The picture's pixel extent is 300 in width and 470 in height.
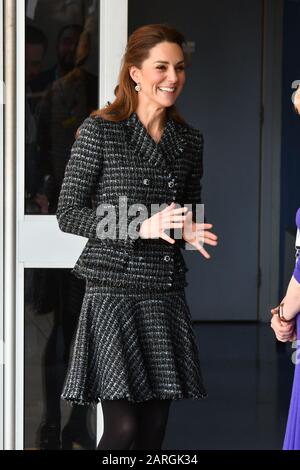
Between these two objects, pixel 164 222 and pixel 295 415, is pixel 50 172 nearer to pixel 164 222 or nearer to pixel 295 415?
pixel 164 222

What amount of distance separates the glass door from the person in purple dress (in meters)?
1.05

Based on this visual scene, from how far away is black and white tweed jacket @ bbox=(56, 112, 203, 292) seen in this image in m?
2.89

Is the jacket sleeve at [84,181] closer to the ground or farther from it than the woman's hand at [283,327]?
farther from it

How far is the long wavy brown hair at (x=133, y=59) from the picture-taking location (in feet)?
9.64

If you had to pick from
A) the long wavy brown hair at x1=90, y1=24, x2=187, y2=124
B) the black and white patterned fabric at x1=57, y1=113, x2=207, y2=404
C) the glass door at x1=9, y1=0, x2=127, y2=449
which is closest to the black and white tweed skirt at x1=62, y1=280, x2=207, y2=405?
the black and white patterned fabric at x1=57, y1=113, x2=207, y2=404

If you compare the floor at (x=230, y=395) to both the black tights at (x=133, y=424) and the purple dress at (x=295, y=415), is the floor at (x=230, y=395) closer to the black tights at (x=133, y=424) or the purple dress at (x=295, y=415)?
the black tights at (x=133, y=424)

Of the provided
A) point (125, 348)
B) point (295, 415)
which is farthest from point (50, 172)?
point (295, 415)

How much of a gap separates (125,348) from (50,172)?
38.8 inches

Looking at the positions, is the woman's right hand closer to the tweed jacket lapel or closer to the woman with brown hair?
the woman with brown hair

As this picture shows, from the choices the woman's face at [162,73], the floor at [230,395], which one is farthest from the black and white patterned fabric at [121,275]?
the floor at [230,395]

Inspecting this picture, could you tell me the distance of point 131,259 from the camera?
2.89 m

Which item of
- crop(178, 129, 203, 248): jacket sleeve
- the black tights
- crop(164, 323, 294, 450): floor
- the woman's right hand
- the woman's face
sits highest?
the woman's face

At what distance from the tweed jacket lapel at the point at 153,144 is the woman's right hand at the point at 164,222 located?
0.20 metres
